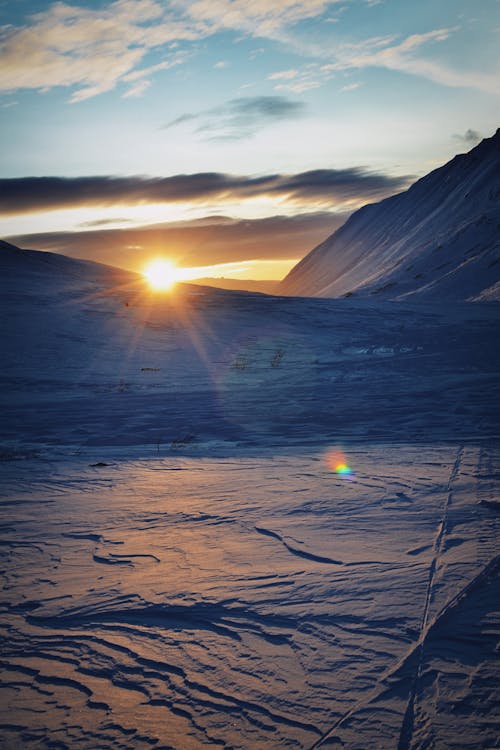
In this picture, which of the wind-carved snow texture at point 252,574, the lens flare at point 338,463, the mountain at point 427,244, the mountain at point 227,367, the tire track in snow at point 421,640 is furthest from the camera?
the mountain at point 427,244

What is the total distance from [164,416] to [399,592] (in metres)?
6.15

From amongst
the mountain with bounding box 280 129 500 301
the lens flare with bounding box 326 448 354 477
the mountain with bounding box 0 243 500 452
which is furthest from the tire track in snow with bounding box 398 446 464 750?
the mountain with bounding box 280 129 500 301

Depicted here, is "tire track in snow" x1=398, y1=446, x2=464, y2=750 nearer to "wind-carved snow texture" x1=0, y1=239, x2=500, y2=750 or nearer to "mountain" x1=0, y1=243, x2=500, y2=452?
"wind-carved snow texture" x1=0, y1=239, x2=500, y2=750

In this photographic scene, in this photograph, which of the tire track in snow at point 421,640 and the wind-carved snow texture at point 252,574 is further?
the wind-carved snow texture at point 252,574

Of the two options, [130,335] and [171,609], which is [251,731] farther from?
[130,335]

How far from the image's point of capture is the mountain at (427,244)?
42.7 m

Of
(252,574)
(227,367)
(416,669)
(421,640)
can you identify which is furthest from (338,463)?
(227,367)

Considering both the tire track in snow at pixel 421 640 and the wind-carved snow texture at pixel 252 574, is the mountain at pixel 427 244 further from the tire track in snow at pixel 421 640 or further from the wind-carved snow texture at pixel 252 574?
the tire track in snow at pixel 421 640

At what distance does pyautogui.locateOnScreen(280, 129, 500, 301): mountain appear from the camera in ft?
140

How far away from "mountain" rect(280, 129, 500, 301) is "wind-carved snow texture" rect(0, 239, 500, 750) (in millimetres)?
31410

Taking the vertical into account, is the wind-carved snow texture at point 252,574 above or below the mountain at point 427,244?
below

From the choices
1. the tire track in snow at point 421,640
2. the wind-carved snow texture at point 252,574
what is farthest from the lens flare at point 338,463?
the tire track in snow at point 421,640

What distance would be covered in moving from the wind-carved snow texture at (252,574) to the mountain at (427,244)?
103 ft

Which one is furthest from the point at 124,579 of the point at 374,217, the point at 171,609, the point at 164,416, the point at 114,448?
the point at 374,217
